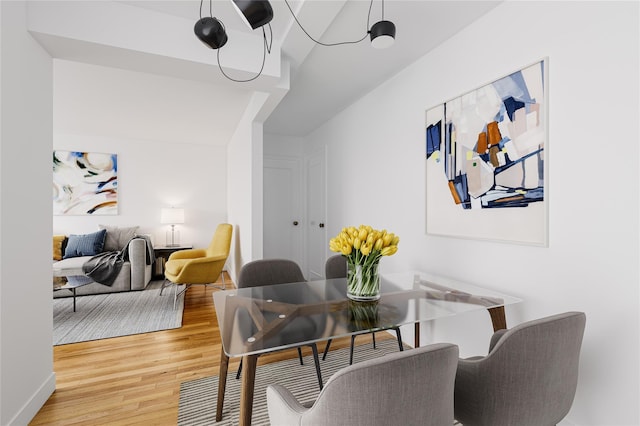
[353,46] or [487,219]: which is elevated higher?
[353,46]

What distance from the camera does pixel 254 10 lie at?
122cm

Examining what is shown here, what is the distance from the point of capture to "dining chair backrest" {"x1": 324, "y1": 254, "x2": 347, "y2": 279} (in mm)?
2342

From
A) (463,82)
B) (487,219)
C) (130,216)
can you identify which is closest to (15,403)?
(487,219)

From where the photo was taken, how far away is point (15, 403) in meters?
1.55

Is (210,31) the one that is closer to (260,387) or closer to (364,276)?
(364,276)

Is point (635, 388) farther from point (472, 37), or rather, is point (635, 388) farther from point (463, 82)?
point (472, 37)

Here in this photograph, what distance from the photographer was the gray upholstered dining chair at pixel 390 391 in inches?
28.3

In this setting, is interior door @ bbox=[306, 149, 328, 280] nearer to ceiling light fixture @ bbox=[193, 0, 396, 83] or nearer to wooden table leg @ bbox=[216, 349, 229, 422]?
ceiling light fixture @ bbox=[193, 0, 396, 83]

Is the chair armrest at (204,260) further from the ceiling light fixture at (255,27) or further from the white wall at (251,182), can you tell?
the ceiling light fixture at (255,27)

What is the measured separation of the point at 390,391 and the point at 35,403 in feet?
6.98

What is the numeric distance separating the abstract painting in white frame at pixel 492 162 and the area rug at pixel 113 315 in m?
2.78

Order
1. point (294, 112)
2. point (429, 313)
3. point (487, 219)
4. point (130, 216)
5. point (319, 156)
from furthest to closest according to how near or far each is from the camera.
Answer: point (130, 216) < point (319, 156) < point (294, 112) < point (487, 219) < point (429, 313)

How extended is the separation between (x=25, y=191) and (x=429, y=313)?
2.16m

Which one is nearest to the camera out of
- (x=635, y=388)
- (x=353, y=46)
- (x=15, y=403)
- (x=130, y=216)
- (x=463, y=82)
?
(x=635, y=388)
